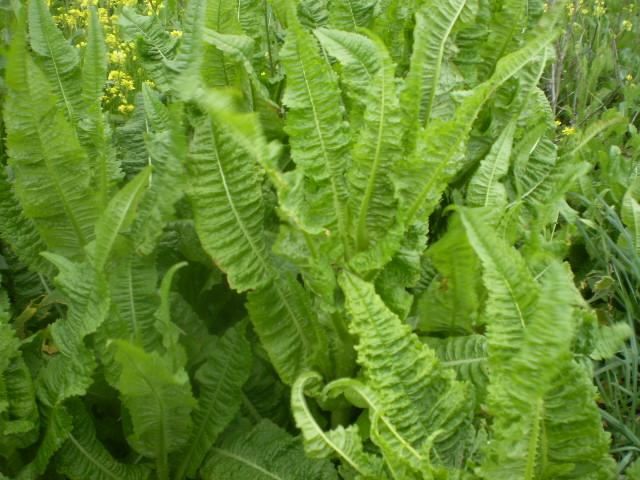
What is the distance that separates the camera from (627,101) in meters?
2.82

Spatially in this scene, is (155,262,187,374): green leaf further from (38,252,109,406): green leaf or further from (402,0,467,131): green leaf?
(402,0,467,131): green leaf

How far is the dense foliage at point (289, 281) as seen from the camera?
3.35 ft

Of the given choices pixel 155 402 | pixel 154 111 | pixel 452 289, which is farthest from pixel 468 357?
pixel 154 111

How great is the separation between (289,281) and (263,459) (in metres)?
0.36

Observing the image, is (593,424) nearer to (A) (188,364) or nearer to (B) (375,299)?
(B) (375,299)

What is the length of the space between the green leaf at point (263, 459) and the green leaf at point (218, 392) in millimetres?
39

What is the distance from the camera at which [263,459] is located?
4.02 ft

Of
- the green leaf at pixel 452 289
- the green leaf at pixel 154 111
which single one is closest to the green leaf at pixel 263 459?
the green leaf at pixel 452 289

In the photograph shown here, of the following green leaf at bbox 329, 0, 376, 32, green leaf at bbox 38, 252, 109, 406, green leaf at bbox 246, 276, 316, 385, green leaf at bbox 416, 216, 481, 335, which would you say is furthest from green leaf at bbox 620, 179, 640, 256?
green leaf at bbox 38, 252, 109, 406

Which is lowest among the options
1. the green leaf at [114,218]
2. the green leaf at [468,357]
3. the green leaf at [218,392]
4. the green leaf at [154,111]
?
the green leaf at [218,392]

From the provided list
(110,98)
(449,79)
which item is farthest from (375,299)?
(110,98)

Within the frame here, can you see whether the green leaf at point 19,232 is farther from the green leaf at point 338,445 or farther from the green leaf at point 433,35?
the green leaf at point 433,35

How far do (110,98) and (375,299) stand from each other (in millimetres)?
1763

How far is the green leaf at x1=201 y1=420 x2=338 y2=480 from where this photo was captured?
1.20 meters
